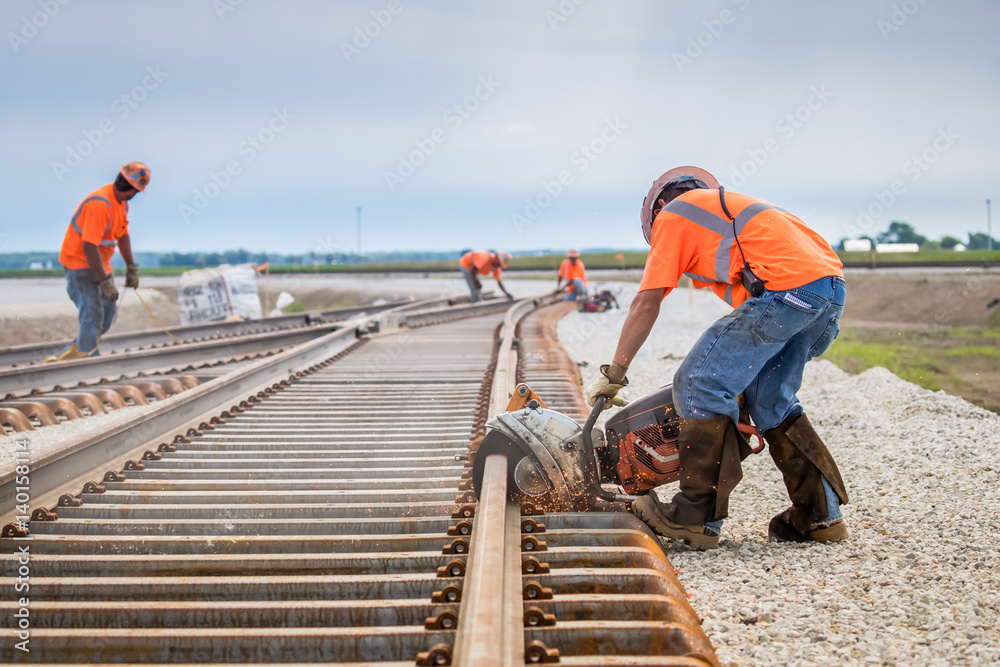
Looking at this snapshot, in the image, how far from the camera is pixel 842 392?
6.96m

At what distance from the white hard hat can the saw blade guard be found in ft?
3.16

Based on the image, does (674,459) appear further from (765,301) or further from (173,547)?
(173,547)

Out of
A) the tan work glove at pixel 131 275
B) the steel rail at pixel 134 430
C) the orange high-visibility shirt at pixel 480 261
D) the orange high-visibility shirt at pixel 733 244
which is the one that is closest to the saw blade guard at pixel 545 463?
the orange high-visibility shirt at pixel 733 244

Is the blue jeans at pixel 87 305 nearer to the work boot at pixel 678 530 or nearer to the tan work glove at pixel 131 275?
the tan work glove at pixel 131 275

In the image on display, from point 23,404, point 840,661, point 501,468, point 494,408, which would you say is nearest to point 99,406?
point 23,404

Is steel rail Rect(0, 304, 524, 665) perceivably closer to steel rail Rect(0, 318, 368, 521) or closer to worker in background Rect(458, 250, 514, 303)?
steel rail Rect(0, 318, 368, 521)

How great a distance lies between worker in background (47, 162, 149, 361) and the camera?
841cm

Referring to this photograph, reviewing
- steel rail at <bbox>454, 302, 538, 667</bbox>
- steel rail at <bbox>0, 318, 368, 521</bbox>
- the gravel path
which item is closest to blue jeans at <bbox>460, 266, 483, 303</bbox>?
steel rail at <bbox>0, 318, 368, 521</bbox>

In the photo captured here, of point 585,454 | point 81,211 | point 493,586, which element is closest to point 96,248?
point 81,211

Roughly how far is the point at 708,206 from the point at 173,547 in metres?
2.59

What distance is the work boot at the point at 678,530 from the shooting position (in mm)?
3299

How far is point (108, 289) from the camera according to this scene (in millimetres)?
8711

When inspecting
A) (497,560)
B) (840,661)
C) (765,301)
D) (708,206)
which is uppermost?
(708,206)

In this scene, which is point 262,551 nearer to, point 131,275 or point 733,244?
point 733,244
